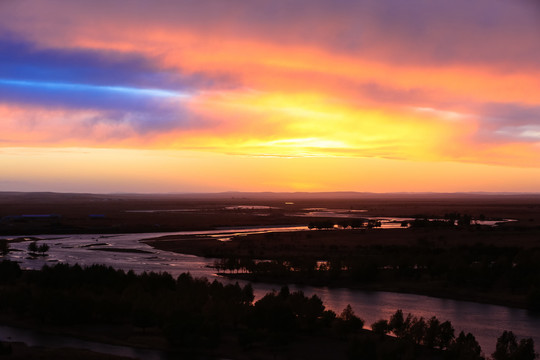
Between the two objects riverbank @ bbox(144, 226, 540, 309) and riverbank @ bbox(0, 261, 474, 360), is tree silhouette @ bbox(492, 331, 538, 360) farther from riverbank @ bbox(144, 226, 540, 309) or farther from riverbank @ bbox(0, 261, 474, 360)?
riverbank @ bbox(144, 226, 540, 309)

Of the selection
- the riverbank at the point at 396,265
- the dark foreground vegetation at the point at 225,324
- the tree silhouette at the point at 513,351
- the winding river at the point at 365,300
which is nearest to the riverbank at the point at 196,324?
the dark foreground vegetation at the point at 225,324

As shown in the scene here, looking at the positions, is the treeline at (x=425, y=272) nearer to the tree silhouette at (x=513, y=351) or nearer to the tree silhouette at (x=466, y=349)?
the tree silhouette at (x=513, y=351)

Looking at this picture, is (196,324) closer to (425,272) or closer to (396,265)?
(396,265)

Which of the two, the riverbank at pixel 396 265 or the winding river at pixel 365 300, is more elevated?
the riverbank at pixel 396 265

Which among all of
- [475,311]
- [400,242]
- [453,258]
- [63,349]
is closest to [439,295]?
[475,311]

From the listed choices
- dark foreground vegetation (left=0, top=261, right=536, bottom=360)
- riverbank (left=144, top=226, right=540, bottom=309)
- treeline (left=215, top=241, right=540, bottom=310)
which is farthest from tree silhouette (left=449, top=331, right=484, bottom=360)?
riverbank (left=144, top=226, right=540, bottom=309)
